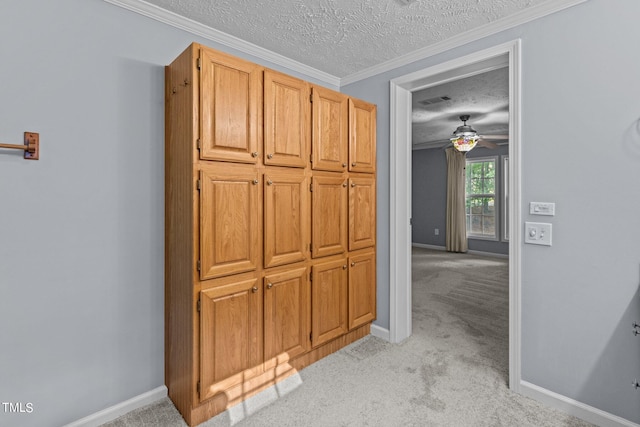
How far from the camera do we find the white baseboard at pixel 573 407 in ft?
5.71

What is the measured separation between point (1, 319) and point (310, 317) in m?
1.71

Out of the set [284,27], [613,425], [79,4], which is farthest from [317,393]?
[79,4]

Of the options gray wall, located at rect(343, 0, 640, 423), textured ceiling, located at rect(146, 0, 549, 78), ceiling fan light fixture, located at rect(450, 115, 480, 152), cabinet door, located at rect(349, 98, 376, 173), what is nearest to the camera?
gray wall, located at rect(343, 0, 640, 423)

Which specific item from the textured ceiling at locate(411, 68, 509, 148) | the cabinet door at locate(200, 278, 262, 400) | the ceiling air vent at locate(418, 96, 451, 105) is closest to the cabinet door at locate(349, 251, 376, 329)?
Result: the cabinet door at locate(200, 278, 262, 400)

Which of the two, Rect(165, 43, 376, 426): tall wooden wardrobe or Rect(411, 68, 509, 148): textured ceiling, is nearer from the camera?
Rect(165, 43, 376, 426): tall wooden wardrobe

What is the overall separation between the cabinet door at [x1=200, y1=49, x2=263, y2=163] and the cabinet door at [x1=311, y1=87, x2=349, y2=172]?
19.7 inches

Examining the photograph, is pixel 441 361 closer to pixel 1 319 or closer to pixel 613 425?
pixel 613 425

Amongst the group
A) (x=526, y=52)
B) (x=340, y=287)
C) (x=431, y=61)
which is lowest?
(x=340, y=287)

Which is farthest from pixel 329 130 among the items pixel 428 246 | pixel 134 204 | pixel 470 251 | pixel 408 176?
pixel 428 246

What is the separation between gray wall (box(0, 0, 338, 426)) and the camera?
61.7 inches

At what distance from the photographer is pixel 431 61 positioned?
252 centimetres

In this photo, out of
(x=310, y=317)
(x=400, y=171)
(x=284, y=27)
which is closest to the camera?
(x=284, y=27)

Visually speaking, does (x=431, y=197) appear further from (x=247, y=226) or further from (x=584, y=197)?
(x=247, y=226)

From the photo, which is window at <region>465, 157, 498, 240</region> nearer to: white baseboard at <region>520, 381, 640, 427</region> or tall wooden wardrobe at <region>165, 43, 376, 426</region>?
white baseboard at <region>520, 381, 640, 427</region>
